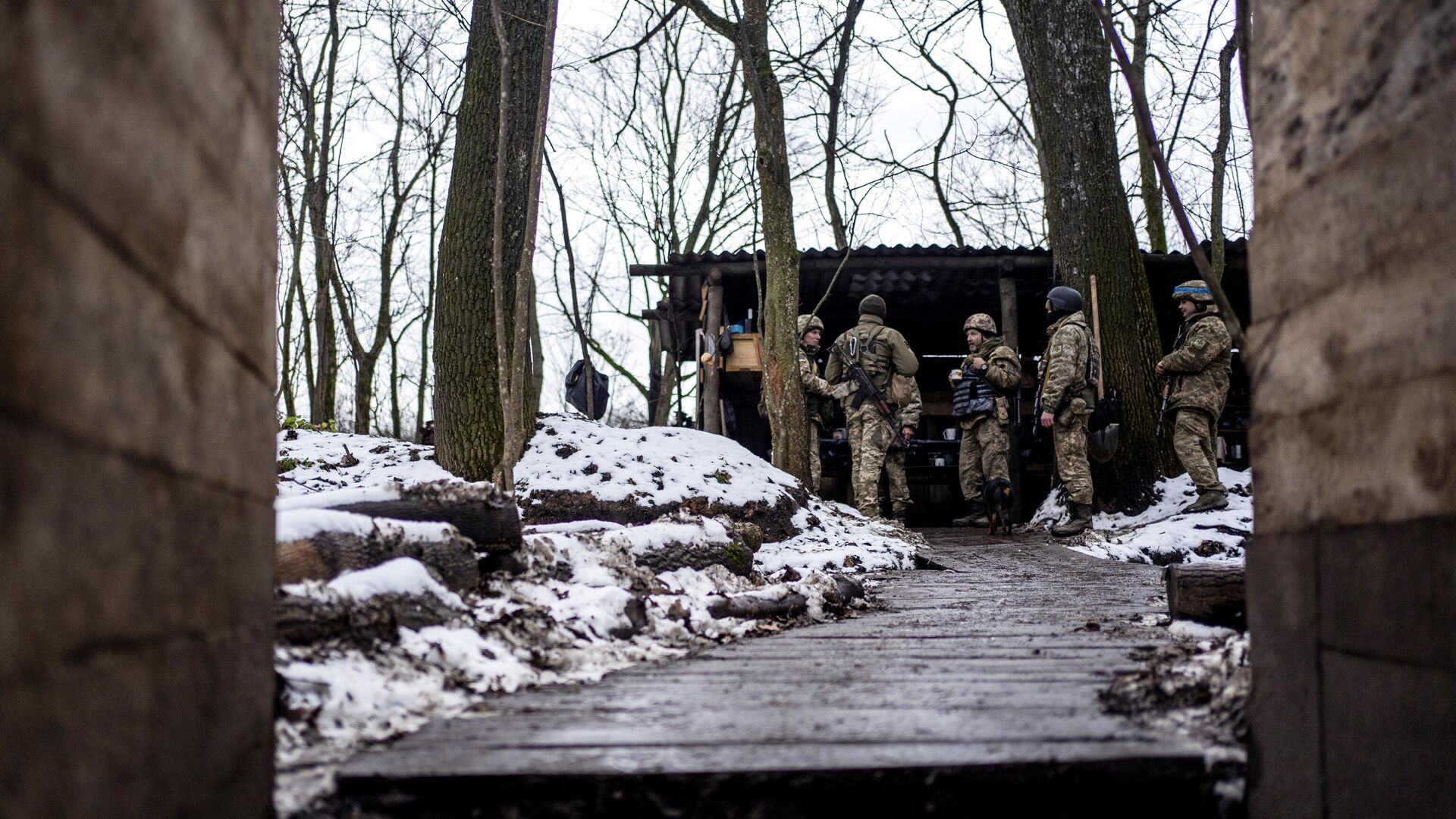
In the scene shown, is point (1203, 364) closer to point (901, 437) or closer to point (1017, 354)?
point (1017, 354)

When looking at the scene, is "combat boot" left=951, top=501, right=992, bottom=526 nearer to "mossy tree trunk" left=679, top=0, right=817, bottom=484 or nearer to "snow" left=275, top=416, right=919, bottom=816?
"mossy tree trunk" left=679, top=0, right=817, bottom=484

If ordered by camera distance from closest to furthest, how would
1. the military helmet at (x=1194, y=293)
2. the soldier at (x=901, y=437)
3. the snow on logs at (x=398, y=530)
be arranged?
the snow on logs at (x=398, y=530), the military helmet at (x=1194, y=293), the soldier at (x=901, y=437)

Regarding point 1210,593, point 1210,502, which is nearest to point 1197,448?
point 1210,502

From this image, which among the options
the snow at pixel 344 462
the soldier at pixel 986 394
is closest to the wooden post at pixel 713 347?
the soldier at pixel 986 394

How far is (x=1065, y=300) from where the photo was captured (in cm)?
988

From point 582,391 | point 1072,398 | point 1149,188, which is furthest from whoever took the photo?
point 1149,188

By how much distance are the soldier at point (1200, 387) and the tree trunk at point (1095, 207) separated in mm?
899

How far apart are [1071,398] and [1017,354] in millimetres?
1886

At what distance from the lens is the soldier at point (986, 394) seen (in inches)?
414

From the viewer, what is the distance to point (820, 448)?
13.5 metres

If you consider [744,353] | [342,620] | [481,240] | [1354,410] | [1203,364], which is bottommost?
[342,620]

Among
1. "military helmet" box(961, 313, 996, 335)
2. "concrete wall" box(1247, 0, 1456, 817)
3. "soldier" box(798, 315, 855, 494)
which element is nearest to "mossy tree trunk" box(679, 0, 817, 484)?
"soldier" box(798, 315, 855, 494)

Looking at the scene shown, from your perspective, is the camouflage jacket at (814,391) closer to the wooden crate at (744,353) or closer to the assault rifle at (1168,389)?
the wooden crate at (744,353)

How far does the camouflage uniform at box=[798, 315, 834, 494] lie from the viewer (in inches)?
434
